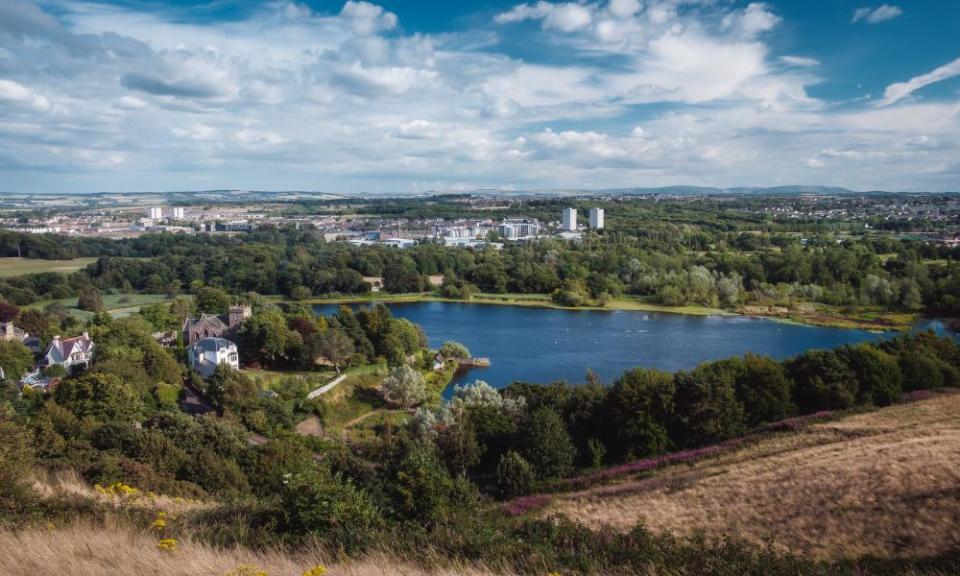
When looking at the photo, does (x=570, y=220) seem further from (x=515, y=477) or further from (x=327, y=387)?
(x=515, y=477)

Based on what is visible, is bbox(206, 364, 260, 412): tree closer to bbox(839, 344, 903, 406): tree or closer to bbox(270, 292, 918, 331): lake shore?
bbox(839, 344, 903, 406): tree

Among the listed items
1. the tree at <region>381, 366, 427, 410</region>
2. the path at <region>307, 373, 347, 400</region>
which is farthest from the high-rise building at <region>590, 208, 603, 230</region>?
the tree at <region>381, 366, 427, 410</region>

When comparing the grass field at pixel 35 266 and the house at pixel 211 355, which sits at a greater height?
the grass field at pixel 35 266

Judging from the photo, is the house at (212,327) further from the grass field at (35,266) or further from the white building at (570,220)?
the white building at (570,220)

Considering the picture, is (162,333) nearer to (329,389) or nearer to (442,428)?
(329,389)

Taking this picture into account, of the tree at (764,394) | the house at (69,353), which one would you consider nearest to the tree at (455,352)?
the house at (69,353)

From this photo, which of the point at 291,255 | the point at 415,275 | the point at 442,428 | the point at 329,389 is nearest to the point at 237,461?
the point at 442,428
